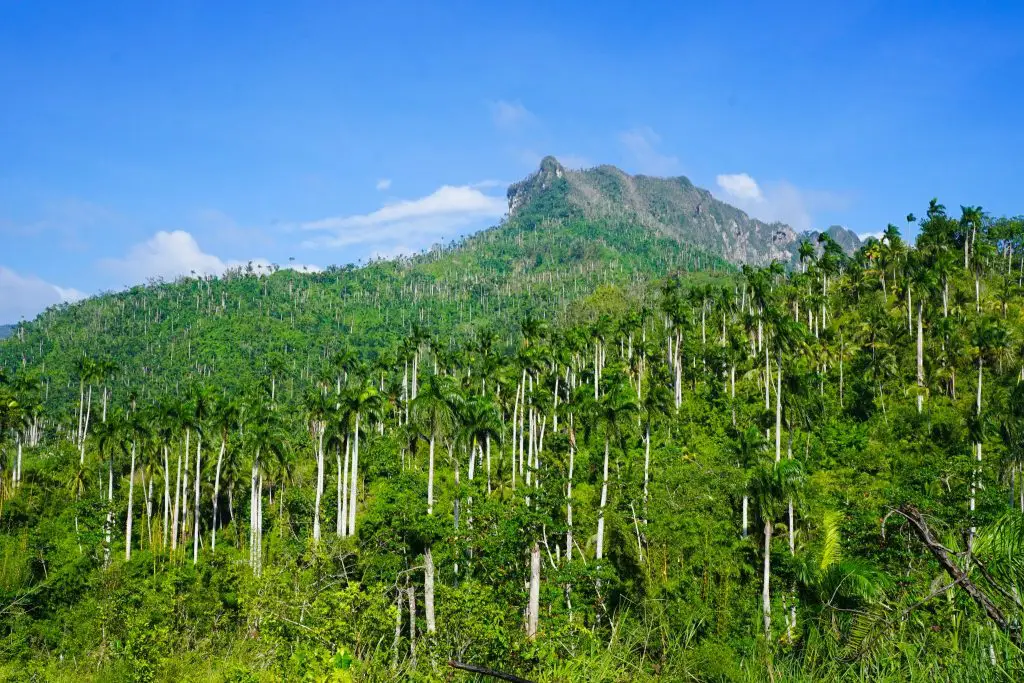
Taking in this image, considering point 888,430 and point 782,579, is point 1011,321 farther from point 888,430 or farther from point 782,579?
point 782,579

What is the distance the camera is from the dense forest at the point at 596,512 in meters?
9.32

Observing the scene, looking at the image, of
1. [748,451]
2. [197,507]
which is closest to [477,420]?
[748,451]

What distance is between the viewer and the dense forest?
932 centimetres

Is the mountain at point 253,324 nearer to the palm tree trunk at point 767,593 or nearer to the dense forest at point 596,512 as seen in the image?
the dense forest at point 596,512

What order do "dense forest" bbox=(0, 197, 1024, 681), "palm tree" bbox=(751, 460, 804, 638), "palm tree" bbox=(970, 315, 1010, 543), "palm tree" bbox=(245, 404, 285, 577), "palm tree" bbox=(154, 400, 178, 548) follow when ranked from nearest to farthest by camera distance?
"dense forest" bbox=(0, 197, 1024, 681) → "palm tree" bbox=(751, 460, 804, 638) → "palm tree" bbox=(245, 404, 285, 577) → "palm tree" bbox=(970, 315, 1010, 543) → "palm tree" bbox=(154, 400, 178, 548)

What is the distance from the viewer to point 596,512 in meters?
40.9

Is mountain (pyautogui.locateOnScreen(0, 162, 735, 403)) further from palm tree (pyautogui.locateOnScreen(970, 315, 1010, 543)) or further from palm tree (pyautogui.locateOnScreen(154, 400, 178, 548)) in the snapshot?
palm tree (pyautogui.locateOnScreen(154, 400, 178, 548))

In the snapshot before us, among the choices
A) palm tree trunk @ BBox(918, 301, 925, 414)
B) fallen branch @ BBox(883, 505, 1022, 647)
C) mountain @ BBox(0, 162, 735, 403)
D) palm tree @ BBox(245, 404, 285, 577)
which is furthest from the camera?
mountain @ BBox(0, 162, 735, 403)

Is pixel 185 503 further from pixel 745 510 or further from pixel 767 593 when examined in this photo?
pixel 767 593

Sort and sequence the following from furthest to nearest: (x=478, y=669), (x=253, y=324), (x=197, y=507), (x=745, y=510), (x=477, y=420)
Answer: (x=253, y=324) < (x=197, y=507) < (x=477, y=420) < (x=745, y=510) < (x=478, y=669)

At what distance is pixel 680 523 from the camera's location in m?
35.0

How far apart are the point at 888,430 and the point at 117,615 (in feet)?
169

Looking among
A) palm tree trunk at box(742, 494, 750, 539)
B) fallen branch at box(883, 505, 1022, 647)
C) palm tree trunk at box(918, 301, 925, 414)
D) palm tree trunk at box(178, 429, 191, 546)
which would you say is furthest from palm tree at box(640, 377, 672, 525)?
fallen branch at box(883, 505, 1022, 647)

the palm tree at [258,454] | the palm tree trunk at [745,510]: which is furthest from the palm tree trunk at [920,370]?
the palm tree at [258,454]
